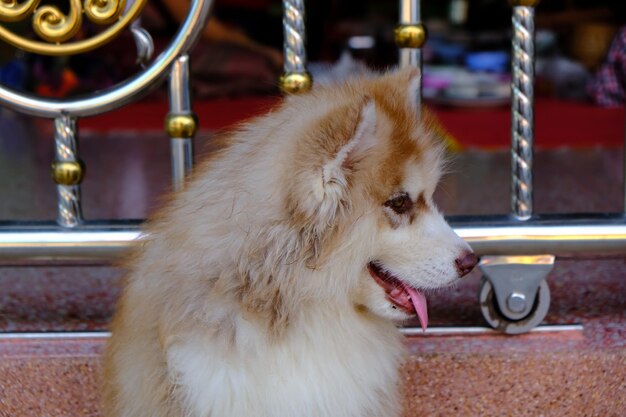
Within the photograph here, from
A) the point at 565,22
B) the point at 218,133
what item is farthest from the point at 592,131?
the point at 218,133

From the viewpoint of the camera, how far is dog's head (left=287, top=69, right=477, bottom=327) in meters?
1.36

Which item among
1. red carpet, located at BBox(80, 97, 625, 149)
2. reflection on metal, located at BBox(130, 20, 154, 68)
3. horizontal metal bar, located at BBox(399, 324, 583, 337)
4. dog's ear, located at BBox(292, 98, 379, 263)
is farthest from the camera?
red carpet, located at BBox(80, 97, 625, 149)

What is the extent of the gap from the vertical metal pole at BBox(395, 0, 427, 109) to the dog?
1.08 ft

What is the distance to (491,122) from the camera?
4.63m

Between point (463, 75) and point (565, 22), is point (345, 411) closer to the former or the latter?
point (463, 75)

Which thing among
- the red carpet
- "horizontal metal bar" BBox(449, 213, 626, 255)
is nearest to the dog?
"horizontal metal bar" BBox(449, 213, 626, 255)

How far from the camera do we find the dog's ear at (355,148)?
1.34 meters

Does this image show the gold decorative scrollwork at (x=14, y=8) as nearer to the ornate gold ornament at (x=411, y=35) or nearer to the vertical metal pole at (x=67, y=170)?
the vertical metal pole at (x=67, y=170)

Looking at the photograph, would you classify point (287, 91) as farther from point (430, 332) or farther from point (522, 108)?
point (430, 332)

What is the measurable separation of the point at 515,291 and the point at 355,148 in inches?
28.5

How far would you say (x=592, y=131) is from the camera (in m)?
4.47

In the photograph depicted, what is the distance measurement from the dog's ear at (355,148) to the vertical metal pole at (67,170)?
2.53 ft

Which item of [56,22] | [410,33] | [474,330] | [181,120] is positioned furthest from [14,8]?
[474,330]

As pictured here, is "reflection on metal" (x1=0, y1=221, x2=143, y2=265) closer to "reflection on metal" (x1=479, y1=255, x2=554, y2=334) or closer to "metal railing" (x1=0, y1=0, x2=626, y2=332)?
"metal railing" (x1=0, y1=0, x2=626, y2=332)
